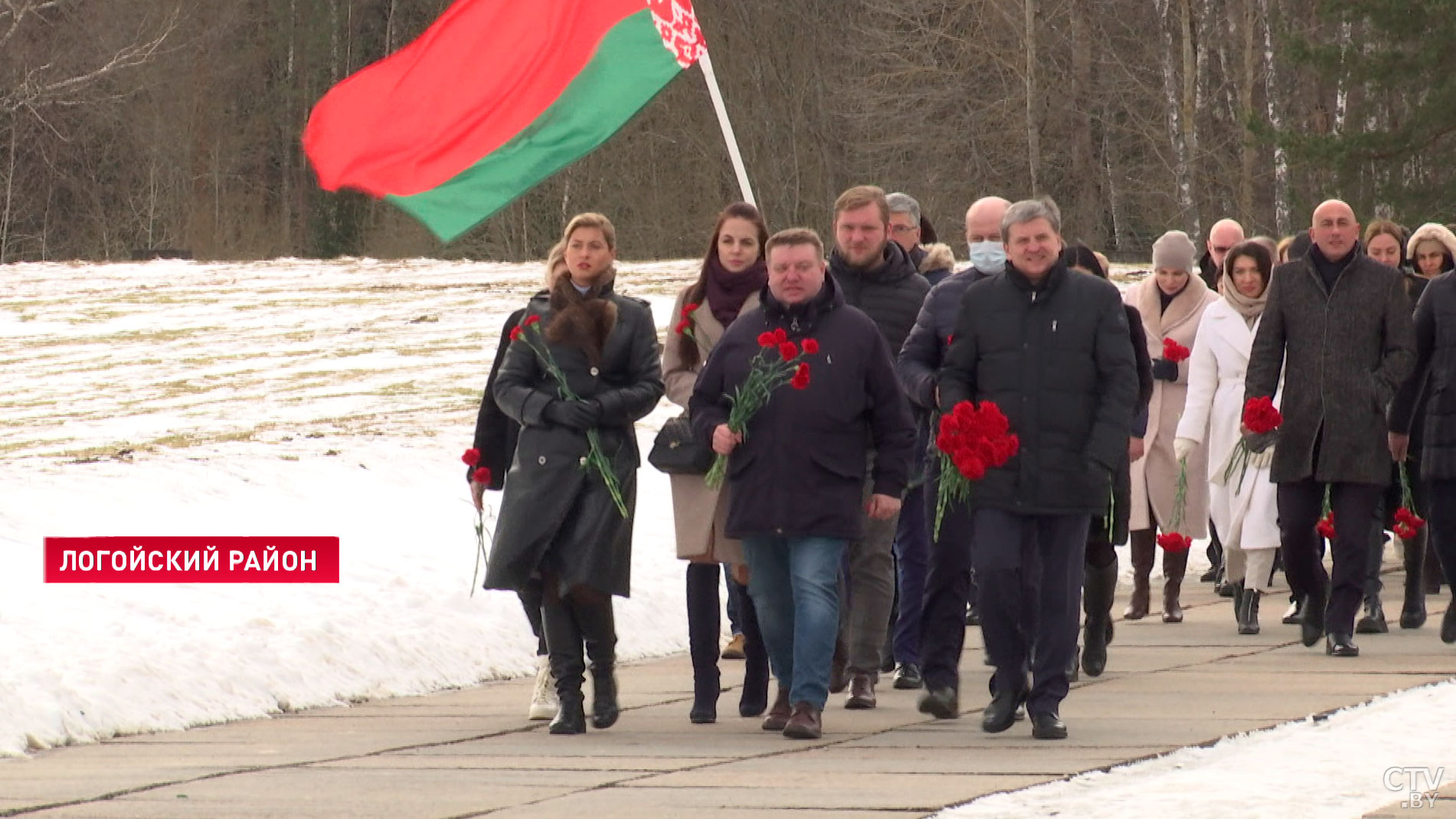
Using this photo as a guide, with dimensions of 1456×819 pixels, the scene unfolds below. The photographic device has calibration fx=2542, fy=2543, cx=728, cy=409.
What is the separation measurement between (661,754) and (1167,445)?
515 cm

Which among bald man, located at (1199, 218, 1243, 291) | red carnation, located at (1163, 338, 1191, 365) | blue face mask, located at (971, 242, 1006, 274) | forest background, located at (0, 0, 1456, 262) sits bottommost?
red carnation, located at (1163, 338, 1191, 365)

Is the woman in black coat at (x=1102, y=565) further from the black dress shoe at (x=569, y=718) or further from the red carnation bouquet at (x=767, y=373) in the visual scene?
the black dress shoe at (x=569, y=718)

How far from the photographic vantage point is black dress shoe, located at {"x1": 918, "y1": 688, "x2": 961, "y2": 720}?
9133mm

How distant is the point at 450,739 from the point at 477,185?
20.9ft

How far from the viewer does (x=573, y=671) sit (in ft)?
29.9

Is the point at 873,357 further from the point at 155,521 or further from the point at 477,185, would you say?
the point at 477,185

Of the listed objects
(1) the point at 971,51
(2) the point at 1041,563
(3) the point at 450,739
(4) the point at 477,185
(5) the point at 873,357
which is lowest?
(3) the point at 450,739

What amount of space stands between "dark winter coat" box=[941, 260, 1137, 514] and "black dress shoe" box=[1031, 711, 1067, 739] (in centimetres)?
68

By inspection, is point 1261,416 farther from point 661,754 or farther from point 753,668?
point 661,754

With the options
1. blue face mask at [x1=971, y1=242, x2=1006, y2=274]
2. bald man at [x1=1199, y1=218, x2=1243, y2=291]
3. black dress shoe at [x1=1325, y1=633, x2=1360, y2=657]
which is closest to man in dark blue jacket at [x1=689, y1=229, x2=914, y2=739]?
blue face mask at [x1=971, y1=242, x2=1006, y2=274]

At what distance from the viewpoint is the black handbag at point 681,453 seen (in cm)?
891

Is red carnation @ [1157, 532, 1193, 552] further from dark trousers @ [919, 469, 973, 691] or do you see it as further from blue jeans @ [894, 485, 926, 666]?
dark trousers @ [919, 469, 973, 691]

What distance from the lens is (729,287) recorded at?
941cm

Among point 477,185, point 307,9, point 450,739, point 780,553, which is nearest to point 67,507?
point 477,185
